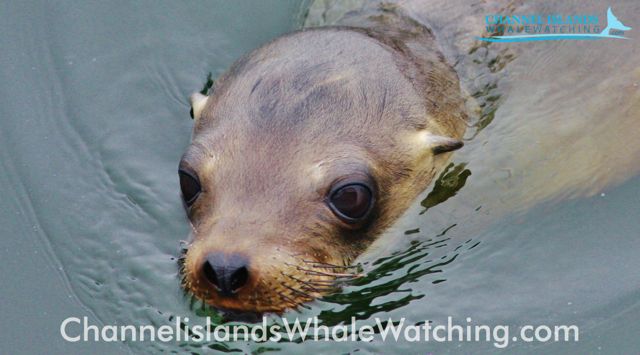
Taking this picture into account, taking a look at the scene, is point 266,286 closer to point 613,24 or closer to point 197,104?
point 197,104

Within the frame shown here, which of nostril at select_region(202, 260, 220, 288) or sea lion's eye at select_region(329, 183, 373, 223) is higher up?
sea lion's eye at select_region(329, 183, 373, 223)

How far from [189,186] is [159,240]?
2.77ft

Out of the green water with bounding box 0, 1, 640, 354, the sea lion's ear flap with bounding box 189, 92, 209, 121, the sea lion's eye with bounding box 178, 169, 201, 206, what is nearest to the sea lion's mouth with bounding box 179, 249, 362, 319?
the green water with bounding box 0, 1, 640, 354

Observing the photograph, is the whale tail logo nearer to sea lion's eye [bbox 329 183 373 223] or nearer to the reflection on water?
the reflection on water

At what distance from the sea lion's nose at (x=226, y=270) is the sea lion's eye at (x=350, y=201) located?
70 cm

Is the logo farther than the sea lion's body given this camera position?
Yes

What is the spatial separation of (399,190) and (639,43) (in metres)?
2.05

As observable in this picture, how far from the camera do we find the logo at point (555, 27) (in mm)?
6719

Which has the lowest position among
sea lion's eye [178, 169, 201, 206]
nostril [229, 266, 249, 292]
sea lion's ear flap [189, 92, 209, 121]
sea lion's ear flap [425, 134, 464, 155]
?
nostril [229, 266, 249, 292]

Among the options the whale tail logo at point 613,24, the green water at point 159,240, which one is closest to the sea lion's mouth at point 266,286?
the green water at point 159,240

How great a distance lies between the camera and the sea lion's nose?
4855 mm

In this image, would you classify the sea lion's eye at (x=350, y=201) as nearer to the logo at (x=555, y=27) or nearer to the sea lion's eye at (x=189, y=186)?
the sea lion's eye at (x=189, y=186)

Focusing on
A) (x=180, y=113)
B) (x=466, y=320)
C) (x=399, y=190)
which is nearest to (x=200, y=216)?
(x=399, y=190)

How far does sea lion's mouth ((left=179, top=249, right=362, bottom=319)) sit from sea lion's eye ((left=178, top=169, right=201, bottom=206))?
358 millimetres
